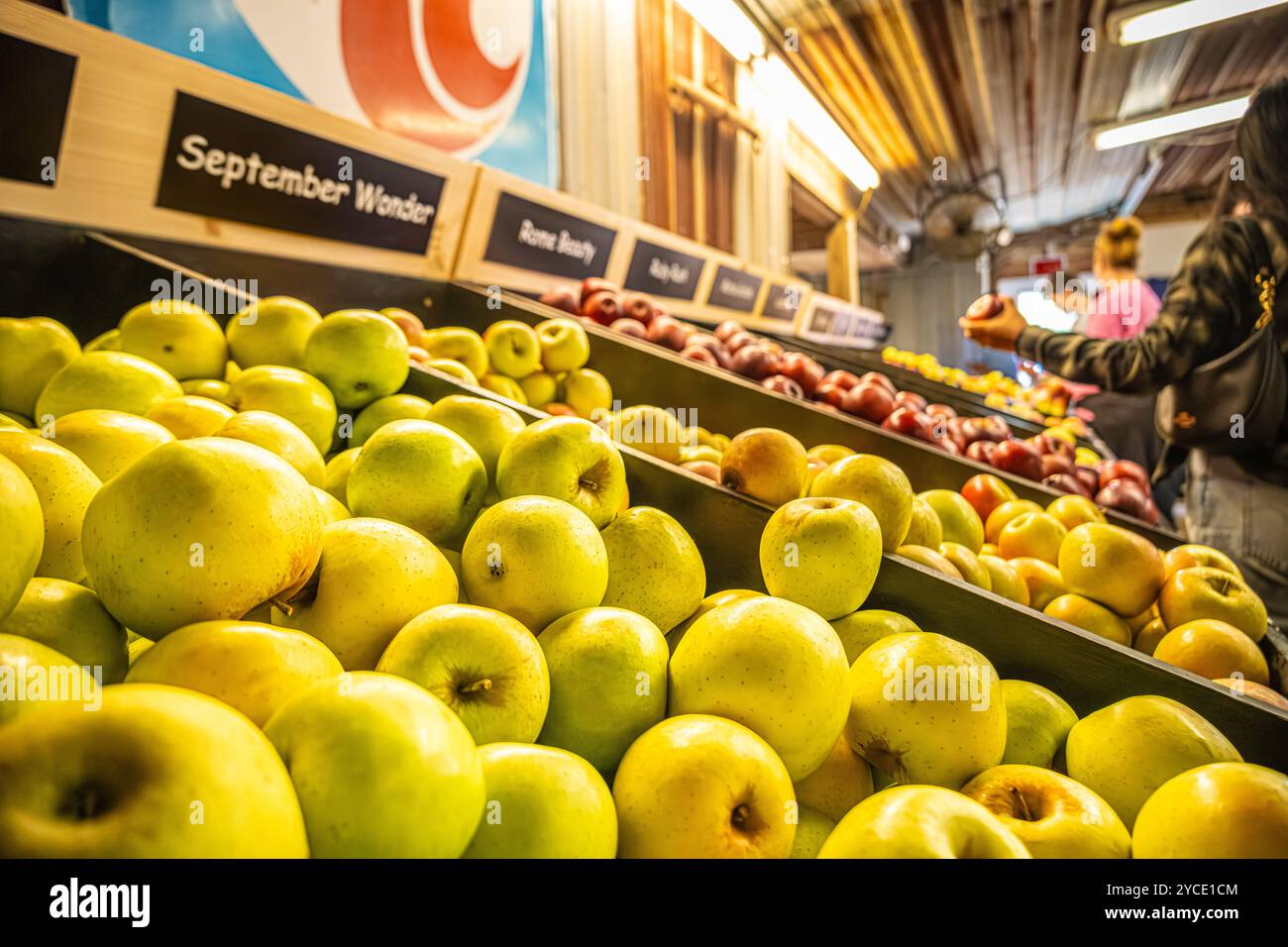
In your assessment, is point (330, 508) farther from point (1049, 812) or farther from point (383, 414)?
point (1049, 812)

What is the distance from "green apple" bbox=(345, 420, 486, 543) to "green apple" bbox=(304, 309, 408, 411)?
18.8 inches

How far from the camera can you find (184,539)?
30.3 inches

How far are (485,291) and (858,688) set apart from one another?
2.33m

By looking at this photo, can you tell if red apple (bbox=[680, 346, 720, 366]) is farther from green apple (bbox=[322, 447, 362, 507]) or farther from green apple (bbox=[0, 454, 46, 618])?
green apple (bbox=[0, 454, 46, 618])

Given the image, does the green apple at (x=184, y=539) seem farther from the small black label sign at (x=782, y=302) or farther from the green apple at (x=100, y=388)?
the small black label sign at (x=782, y=302)

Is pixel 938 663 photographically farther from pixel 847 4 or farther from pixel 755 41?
pixel 847 4

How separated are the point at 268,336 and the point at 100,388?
1.55 feet

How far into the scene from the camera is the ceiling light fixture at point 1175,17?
528 cm

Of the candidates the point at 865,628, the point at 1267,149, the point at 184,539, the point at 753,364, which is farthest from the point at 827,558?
the point at 1267,149

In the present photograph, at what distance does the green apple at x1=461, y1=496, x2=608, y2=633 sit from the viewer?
0.99 metres

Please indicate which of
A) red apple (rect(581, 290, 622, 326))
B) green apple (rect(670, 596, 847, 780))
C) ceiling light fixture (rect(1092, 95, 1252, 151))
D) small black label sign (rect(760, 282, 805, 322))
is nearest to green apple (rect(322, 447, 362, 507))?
green apple (rect(670, 596, 847, 780))

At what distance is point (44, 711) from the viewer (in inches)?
20.3

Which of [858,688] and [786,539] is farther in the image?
[786,539]

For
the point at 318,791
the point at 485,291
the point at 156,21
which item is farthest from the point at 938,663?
the point at 156,21
